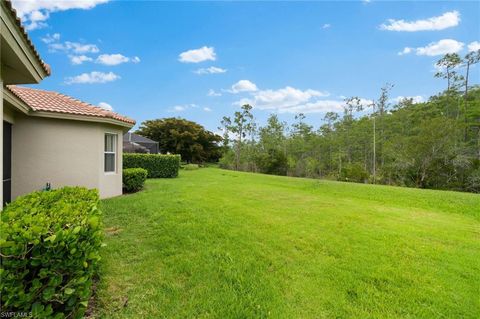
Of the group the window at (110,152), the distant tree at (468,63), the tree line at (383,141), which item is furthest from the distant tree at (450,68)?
the window at (110,152)

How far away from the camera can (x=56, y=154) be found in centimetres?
679

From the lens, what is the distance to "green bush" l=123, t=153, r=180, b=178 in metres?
13.3

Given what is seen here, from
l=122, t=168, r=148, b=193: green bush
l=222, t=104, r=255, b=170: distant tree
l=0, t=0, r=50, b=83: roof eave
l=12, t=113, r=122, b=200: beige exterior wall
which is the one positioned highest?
l=222, t=104, r=255, b=170: distant tree

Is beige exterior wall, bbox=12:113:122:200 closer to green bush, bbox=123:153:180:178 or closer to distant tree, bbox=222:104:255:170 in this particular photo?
green bush, bbox=123:153:180:178

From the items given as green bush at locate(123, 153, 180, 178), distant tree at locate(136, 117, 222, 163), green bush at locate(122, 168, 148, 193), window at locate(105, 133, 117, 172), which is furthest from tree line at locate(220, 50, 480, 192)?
window at locate(105, 133, 117, 172)

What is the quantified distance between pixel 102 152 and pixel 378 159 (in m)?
25.8

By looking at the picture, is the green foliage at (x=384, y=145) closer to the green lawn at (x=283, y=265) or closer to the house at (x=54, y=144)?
the green lawn at (x=283, y=265)

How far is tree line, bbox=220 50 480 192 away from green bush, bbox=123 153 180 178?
11426mm

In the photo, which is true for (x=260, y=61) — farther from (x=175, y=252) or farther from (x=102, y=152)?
(x=175, y=252)

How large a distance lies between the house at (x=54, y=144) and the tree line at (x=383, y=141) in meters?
16.5

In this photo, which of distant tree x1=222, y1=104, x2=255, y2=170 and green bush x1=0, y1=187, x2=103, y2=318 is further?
distant tree x1=222, y1=104, x2=255, y2=170

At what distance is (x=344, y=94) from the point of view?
28703mm

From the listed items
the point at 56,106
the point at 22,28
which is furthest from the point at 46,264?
the point at 56,106

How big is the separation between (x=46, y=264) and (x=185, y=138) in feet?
89.0
